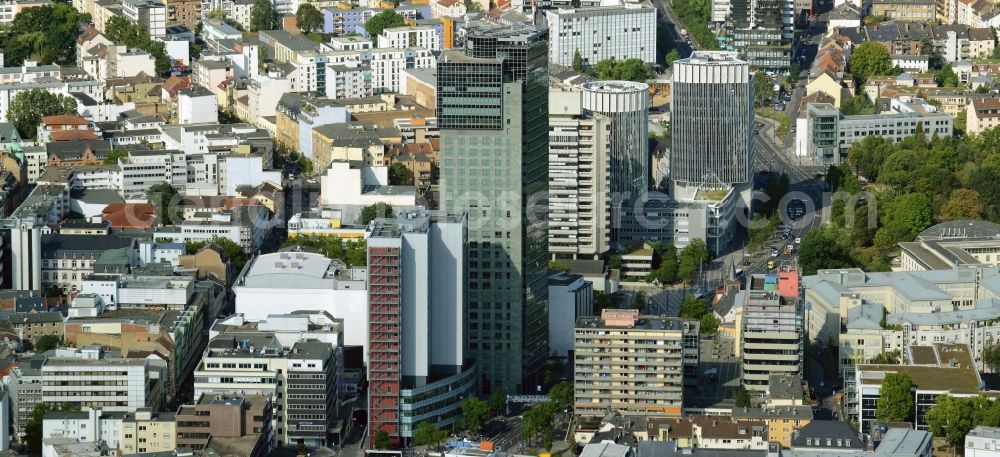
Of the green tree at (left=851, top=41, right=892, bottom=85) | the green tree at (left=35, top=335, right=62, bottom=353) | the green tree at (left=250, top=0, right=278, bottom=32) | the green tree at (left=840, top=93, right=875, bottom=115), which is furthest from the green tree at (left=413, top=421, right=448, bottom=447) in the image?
→ the green tree at (left=250, top=0, right=278, bottom=32)

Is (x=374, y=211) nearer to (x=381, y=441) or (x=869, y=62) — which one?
(x=381, y=441)

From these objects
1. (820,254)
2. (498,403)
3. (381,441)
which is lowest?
(381,441)

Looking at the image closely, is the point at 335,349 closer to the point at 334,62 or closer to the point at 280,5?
the point at 334,62

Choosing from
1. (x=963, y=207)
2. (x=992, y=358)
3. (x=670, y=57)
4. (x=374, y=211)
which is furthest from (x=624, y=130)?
(x=670, y=57)

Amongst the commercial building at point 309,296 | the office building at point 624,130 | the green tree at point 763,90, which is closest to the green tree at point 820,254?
the office building at point 624,130

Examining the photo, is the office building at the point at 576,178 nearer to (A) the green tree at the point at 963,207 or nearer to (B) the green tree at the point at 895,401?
(A) the green tree at the point at 963,207

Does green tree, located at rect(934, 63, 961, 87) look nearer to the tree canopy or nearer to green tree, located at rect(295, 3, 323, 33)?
the tree canopy

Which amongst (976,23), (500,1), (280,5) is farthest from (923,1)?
(280,5)
